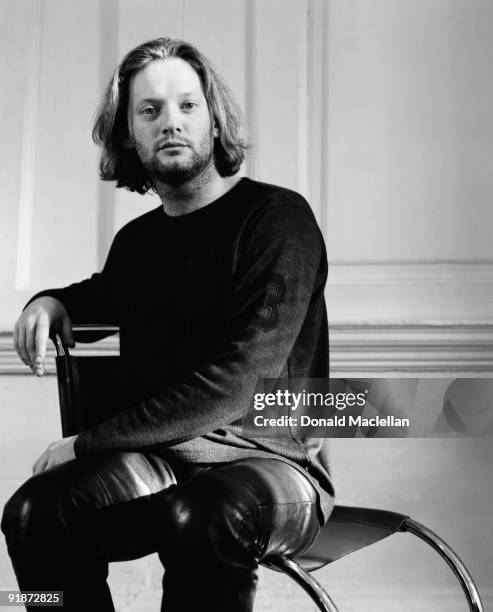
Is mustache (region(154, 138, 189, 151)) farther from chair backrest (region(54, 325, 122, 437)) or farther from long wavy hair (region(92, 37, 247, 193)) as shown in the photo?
chair backrest (region(54, 325, 122, 437))

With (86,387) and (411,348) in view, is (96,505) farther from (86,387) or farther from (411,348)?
(411,348)

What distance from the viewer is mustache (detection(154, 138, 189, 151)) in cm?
145

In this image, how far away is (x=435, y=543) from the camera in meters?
1.43

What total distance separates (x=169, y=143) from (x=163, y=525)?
630mm

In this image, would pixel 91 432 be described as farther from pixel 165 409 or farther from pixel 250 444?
pixel 250 444

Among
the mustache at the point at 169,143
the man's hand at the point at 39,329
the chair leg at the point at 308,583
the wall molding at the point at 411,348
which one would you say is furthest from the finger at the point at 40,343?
the wall molding at the point at 411,348

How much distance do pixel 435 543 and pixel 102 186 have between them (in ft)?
4.47

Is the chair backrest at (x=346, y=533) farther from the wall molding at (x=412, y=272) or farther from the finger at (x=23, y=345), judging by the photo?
the wall molding at (x=412, y=272)

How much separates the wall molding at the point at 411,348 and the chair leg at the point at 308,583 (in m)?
1.07

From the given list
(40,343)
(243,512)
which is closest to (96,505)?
(243,512)

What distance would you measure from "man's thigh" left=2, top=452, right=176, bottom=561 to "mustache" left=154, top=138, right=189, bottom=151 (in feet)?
1.70

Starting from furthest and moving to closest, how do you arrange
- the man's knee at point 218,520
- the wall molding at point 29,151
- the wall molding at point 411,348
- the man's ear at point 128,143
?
the wall molding at point 29,151
the wall molding at point 411,348
the man's ear at point 128,143
the man's knee at point 218,520

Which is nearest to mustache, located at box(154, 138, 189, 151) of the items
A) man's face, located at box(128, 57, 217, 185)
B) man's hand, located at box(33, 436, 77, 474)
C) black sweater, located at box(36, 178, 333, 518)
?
man's face, located at box(128, 57, 217, 185)

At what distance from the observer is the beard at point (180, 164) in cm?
145
